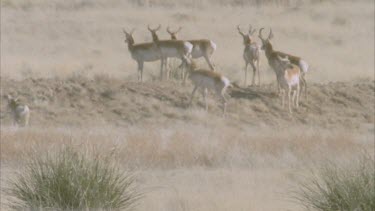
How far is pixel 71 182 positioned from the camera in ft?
48.5

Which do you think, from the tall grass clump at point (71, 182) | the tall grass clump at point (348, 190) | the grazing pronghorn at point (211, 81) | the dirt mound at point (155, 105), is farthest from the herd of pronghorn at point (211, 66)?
the tall grass clump at point (348, 190)

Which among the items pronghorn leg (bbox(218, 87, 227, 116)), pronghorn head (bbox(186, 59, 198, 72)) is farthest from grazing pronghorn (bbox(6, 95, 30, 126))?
pronghorn leg (bbox(218, 87, 227, 116))

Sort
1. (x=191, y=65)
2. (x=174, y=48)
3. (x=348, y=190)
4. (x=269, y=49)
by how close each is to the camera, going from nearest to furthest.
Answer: (x=348, y=190) → (x=191, y=65) → (x=269, y=49) → (x=174, y=48)

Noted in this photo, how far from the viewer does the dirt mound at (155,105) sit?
31.1m

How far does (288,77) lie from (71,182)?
17.2 m

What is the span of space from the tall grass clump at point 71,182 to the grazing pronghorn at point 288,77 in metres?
16.6

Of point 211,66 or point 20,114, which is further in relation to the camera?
point 211,66

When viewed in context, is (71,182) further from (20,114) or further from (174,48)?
(174,48)

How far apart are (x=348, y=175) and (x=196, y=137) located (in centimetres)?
1084

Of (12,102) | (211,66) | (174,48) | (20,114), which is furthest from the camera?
(211,66)

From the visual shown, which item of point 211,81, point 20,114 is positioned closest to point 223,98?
point 211,81

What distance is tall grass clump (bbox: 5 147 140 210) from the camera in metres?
14.9

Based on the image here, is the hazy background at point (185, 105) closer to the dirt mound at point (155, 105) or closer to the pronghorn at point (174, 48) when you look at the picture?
the dirt mound at point (155, 105)

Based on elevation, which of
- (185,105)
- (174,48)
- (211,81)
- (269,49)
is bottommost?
(185,105)
